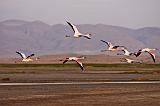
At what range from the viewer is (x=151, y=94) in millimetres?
36938

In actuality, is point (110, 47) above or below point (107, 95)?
above

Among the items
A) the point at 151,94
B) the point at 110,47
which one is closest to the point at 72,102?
the point at 151,94

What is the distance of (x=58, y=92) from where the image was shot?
123 ft

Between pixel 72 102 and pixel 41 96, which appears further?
pixel 41 96

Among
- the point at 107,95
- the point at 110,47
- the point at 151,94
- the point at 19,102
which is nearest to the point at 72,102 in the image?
the point at 19,102

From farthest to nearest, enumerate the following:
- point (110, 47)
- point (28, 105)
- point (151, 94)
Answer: point (110, 47), point (151, 94), point (28, 105)

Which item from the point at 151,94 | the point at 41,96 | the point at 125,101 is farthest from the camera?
the point at 151,94

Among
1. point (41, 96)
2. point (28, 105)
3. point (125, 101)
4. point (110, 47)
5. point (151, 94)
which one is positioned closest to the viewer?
point (28, 105)

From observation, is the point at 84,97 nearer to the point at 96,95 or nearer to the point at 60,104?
the point at 96,95

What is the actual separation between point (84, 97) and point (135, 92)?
19.6ft

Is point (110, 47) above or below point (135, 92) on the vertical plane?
above

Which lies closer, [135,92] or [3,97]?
[3,97]

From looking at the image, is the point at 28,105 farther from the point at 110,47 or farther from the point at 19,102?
the point at 110,47

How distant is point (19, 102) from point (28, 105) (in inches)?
59.8
